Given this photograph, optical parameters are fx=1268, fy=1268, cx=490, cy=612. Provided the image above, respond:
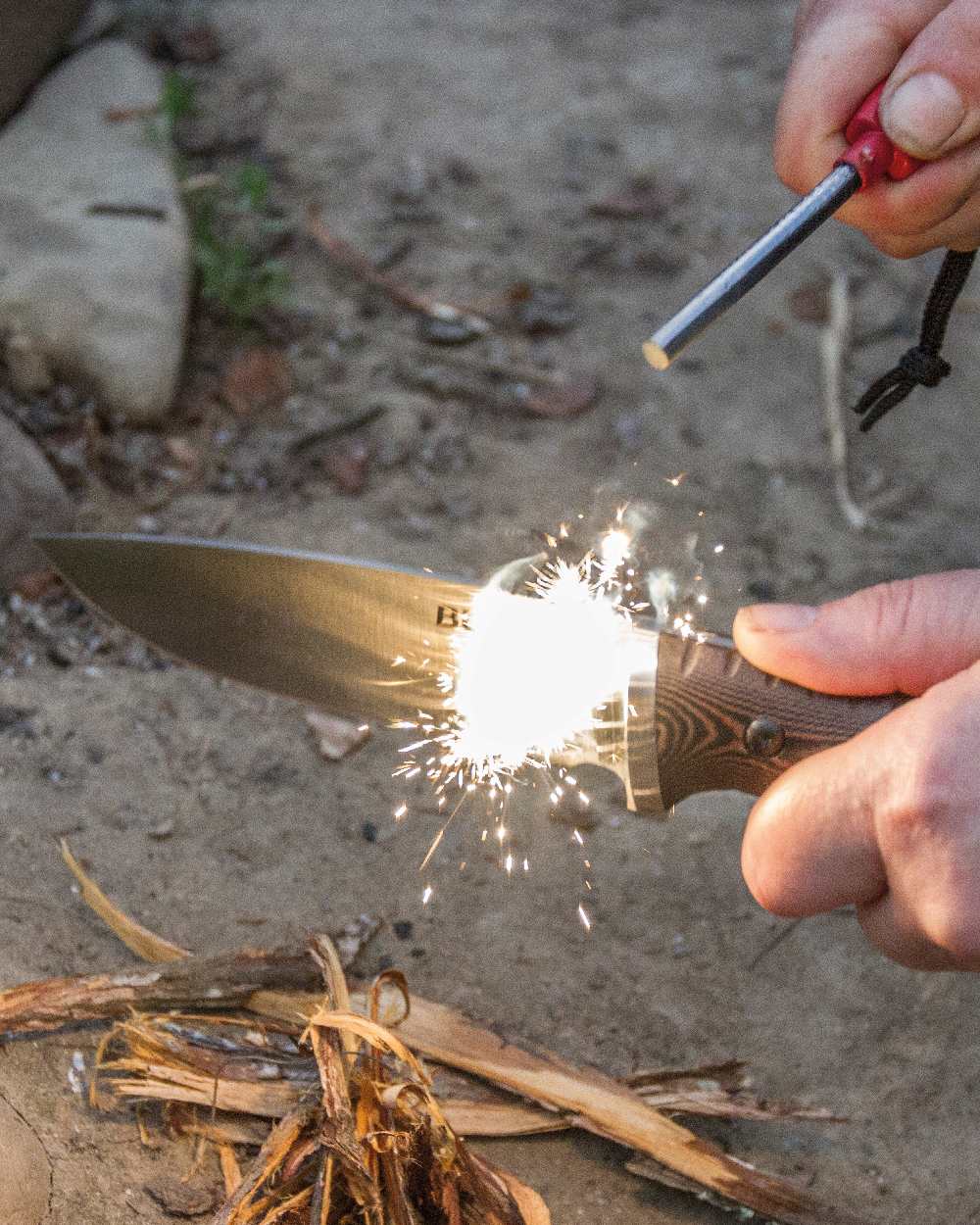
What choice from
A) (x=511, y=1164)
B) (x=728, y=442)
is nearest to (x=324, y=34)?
(x=728, y=442)

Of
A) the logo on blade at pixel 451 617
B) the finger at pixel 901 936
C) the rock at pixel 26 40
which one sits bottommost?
the rock at pixel 26 40

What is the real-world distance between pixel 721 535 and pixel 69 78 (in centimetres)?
254

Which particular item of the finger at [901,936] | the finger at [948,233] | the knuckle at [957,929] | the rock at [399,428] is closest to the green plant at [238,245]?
the rock at [399,428]

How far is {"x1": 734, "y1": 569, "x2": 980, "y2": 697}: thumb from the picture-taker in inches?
67.5

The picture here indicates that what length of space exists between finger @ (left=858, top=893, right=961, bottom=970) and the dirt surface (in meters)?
0.47

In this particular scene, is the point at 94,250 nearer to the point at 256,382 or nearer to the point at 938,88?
the point at 256,382

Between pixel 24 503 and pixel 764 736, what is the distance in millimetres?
1795

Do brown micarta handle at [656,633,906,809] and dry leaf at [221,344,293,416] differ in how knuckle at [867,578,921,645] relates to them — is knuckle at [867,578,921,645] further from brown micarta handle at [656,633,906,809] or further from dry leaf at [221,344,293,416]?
dry leaf at [221,344,293,416]

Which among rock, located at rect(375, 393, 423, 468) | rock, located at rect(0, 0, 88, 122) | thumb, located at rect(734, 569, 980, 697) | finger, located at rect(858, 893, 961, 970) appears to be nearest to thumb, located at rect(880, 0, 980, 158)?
thumb, located at rect(734, 569, 980, 697)

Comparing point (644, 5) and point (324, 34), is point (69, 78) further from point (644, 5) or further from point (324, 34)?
point (644, 5)

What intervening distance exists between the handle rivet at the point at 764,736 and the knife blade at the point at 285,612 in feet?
1.52

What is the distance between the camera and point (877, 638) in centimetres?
173

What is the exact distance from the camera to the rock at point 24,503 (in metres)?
2.75

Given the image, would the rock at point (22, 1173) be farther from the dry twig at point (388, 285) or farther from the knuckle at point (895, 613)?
the dry twig at point (388, 285)
